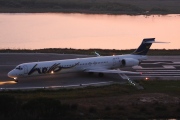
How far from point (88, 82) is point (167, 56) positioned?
18335 mm

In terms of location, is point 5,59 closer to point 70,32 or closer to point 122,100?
point 122,100

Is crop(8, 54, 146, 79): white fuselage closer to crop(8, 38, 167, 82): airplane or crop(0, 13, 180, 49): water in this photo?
crop(8, 38, 167, 82): airplane

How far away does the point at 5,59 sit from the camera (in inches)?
2044

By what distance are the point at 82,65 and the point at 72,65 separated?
1.20 m

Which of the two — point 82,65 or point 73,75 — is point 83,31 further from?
point 82,65

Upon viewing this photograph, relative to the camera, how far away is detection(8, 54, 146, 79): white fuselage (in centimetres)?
4025

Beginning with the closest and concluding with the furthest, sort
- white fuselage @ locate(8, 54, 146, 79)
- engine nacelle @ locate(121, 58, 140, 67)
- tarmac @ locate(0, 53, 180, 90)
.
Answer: tarmac @ locate(0, 53, 180, 90), white fuselage @ locate(8, 54, 146, 79), engine nacelle @ locate(121, 58, 140, 67)

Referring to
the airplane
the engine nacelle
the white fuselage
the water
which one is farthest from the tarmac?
the water

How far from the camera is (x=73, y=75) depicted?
43812 millimetres

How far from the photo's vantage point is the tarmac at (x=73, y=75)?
3978cm

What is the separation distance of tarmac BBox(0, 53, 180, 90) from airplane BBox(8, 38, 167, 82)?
75 centimetres

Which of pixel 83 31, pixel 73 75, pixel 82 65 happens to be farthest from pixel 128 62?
pixel 83 31

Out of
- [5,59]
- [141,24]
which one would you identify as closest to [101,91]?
[5,59]

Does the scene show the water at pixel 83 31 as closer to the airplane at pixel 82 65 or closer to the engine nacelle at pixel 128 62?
the airplane at pixel 82 65
